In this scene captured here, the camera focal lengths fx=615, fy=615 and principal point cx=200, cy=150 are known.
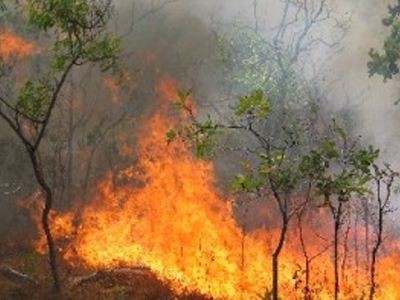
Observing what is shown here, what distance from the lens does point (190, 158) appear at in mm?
25859

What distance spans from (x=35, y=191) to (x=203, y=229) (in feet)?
24.4

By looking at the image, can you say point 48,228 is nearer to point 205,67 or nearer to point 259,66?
point 259,66

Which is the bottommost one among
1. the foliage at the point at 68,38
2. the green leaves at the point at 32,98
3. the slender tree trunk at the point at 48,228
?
the slender tree trunk at the point at 48,228

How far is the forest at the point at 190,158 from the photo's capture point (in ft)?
60.4

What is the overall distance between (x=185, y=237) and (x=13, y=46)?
1121 centimetres

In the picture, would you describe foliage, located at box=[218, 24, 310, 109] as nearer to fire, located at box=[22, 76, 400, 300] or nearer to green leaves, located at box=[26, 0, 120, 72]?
fire, located at box=[22, 76, 400, 300]

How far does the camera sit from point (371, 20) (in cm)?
3052

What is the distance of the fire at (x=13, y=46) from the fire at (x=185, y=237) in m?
5.90

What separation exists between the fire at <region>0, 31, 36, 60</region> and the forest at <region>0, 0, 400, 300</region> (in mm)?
74

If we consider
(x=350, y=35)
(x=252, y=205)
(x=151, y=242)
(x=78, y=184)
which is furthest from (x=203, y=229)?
(x=350, y=35)

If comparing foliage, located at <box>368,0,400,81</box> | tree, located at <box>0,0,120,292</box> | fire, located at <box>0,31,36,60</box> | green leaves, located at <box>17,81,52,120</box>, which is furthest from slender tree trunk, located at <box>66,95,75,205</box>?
foliage, located at <box>368,0,400,81</box>

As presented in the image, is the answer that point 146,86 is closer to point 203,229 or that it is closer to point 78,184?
point 78,184

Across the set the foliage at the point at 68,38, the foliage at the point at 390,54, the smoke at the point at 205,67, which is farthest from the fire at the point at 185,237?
the foliage at the point at 68,38

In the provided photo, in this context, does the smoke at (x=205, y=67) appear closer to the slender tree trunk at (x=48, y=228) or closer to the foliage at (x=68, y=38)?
the slender tree trunk at (x=48, y=228)
